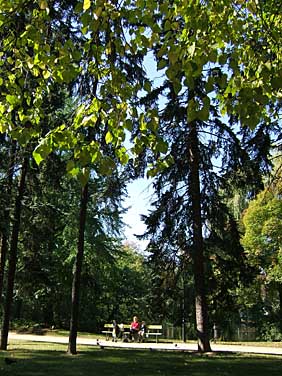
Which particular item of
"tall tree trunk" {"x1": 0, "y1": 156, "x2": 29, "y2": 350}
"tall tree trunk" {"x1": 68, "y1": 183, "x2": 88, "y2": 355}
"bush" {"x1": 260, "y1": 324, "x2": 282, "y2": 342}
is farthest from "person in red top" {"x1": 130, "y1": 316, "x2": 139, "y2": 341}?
"bush" {"x1": 260, "y1": 324, "x2": 282, "y2": 342}

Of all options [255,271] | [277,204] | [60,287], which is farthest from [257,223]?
[255,271]

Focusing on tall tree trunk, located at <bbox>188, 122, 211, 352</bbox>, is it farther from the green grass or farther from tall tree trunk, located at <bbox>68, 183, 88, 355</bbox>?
tall tree trunk, located at <bbox>68, 183, 88, 355</bbox>

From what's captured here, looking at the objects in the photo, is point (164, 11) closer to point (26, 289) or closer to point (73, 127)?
point (73, 127)

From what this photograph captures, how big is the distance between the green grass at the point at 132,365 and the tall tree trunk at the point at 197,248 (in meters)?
1.01

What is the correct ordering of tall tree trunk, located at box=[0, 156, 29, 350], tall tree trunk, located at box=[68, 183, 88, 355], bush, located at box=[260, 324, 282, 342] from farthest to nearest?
bush, located at box=[260, 324, 282, 342]
tall tree trunk, located at box=[0, 156, 29, 350]
tall tree trunk, located at box=[68, 183, 88, 355]

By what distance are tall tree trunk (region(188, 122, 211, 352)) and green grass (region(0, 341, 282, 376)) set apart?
39.6 inches

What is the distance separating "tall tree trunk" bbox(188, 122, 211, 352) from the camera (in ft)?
51.5

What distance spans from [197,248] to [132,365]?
529 centimetres

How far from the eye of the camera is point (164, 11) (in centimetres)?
397

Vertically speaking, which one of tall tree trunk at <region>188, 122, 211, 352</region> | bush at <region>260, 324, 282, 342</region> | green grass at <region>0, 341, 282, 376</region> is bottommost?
green grass at <region>0, 341, 282, 376</region>

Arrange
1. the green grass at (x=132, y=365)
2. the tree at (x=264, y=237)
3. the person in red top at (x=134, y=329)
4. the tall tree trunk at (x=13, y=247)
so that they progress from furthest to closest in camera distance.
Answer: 1. the tree at (x=264, y=237)
2. the person in red top at (x=134, y=329)
3. the tall tree trunk at (x=13, y=247)
4. the green grass at (x=132, y=365)

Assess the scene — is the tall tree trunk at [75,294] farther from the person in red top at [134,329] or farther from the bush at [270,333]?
the bush at [270,333]

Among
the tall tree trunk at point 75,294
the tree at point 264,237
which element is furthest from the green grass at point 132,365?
the tree at point 264,237

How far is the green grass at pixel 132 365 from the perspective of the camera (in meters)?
10.6
